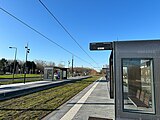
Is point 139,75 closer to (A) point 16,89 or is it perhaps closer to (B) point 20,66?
(A) point 16,89

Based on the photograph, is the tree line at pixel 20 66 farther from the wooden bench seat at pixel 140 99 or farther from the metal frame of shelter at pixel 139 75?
the metal frame of shelter at pixel 139 75

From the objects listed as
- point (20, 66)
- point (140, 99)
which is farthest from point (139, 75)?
point (20, 66)

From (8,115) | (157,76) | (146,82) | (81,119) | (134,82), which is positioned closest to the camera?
(157,76)

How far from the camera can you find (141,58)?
4.51m

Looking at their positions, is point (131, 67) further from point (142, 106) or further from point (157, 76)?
point (142, 106)

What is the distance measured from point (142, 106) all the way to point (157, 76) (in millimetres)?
1152

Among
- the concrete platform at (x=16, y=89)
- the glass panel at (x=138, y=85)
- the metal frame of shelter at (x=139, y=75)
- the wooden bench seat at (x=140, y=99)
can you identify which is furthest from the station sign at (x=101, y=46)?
the concrete platform at (x=16, y=89)

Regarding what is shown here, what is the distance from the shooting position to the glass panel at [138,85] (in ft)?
15.0

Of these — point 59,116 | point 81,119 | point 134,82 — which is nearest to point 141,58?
point 134,82

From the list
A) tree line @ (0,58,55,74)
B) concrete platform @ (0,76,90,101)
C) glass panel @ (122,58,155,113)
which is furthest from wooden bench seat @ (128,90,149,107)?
tree line @ (0,58,55,74)

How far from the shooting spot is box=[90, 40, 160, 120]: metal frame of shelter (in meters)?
4.41

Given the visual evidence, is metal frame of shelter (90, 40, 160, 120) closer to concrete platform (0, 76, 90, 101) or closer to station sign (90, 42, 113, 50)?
station sign (90, 42, 113, 50)

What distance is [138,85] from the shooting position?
5.09 metres

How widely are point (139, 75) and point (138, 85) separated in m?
0.37
